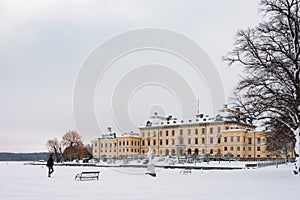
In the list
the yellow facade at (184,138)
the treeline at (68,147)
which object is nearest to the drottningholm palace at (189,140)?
the yellow facade at (184,138)

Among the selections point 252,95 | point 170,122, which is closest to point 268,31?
point 252,95

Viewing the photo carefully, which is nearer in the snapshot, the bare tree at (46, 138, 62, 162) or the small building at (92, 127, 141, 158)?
the bare tree at (46, 138, 62, 162)

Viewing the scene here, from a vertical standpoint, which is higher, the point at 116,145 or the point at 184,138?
the point at 184,138

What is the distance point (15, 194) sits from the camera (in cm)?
1551

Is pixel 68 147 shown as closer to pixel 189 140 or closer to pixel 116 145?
pixel 116 145

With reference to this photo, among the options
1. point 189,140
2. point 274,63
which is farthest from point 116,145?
point 274,63

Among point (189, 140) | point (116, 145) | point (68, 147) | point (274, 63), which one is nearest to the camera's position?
point (274, 63)

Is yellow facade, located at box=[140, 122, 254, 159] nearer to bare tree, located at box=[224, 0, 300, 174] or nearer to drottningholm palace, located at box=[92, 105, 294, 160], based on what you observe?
drottningholm palace, located at box=[92, 105, 294, 160]

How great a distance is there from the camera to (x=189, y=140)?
337 feet

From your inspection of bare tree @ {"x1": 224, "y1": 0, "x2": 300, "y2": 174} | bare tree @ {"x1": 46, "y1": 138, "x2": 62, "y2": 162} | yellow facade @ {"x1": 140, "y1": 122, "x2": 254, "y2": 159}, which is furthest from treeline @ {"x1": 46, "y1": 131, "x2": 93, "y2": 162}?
bare tree @ {"x1": 224, "y1": 0, "x2": 300, "y2": 174}

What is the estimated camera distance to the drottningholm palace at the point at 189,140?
9350 centimetres

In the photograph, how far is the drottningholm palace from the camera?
307 feet

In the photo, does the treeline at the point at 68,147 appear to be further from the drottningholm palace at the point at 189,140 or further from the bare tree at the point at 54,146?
the drottningholm palace at the point at 189,140

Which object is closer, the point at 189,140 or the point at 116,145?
the point at 189,140
